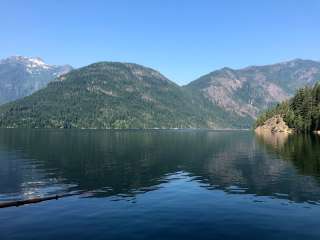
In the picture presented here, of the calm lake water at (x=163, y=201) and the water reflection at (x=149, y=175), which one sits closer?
the calm lake water at (x=163, y=201)

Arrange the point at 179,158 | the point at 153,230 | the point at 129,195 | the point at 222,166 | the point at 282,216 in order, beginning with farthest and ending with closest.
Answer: the point at 179,158 < the point at 222,166 < the point at 129,195 < the point at 282,216 < the point at 153,230

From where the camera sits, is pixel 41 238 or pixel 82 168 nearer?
pixel 41 238

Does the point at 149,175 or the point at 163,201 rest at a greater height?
the point at 149,175

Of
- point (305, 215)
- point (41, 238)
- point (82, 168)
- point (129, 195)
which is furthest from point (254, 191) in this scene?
point (82, 168)

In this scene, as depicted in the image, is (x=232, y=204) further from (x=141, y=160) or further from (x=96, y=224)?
(x=141, y=160)

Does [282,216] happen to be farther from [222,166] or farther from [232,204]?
[222,166]

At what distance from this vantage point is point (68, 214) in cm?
4875

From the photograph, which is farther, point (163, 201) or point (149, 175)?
point (149, 175)

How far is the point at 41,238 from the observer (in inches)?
1553

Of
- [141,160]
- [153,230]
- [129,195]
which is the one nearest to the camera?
[153,230]

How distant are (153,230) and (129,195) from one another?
20059 mm

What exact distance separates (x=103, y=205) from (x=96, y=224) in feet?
31.0

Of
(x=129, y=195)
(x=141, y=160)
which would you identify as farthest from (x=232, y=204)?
(x=141, y=160)

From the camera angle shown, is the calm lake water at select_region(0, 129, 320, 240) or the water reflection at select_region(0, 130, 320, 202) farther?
the water reflection at select_region(0, 130, 320, 202)
